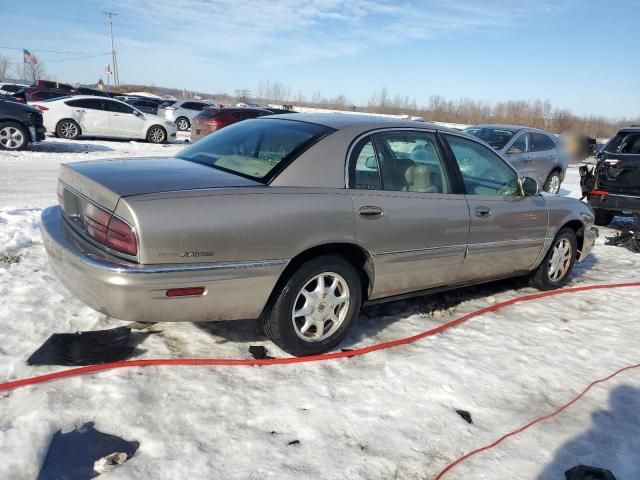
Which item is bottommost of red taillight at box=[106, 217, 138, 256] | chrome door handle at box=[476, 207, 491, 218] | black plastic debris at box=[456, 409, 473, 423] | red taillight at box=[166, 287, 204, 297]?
black plastic debris at box=[456, 409, 473, 423]

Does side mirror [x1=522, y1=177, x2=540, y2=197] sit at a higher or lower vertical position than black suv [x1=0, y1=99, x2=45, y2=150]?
lower

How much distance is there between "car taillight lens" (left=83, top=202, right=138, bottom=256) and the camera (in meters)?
2.74

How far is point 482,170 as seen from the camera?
182 inches

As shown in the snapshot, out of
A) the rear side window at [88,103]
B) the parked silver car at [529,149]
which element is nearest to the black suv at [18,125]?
the rear side window at [88,103]

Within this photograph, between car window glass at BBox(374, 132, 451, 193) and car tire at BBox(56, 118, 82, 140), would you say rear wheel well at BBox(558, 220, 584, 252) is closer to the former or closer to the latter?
car window glass at BBox(374, 132, 451, 193)

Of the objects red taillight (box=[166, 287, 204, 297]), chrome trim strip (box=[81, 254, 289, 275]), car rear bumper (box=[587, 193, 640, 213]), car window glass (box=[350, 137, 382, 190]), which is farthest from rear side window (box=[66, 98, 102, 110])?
red taillight (box=[166, 287, 204, 297])

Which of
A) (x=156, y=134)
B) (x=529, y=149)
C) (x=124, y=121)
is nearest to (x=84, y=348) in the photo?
(x=529, y=149)

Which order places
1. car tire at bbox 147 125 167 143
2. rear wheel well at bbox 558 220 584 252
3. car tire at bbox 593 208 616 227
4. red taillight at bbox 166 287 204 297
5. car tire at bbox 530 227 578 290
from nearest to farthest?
red taillight at bbox 166 287 204 297 < car tire at bbox 530 227 578 290 < rear wheel well at bbox 558 220 584 252 < car tire at bbox 593 208 616 227 < car tire at bbox 147 125 167 143

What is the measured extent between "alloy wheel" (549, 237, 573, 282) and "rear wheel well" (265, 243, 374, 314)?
255cm

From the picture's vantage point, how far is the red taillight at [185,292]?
2834 mm

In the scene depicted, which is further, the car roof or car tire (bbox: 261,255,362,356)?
the car roof

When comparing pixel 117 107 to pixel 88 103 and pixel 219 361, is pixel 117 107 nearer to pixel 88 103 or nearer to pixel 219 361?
pixel 88 103

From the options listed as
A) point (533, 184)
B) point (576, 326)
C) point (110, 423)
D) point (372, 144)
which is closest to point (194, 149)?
point (372, 144)

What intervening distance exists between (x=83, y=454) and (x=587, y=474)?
7.90 feet
